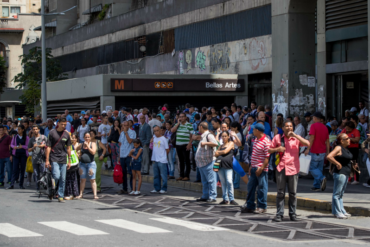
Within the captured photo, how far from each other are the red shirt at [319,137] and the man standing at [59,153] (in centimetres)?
557

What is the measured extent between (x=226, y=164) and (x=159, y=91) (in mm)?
15599

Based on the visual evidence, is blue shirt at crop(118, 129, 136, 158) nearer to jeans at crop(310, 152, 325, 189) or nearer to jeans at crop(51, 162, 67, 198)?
jeans at crop(51, 162, 67, 198)

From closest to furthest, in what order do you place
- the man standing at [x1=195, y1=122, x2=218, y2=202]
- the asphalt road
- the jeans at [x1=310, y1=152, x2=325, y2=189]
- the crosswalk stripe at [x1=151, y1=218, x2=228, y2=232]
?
the asphalt road < the crosswalk stripe at [x1=151, y1=218, x2=228, y2=232] < the man standing at [x1=195, y1=122, x2=218, y2=202] < the jeans at [x1=310, y1=152, x2=325, y2=189]

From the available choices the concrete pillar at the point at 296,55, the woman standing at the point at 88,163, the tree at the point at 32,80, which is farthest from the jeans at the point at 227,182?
the tree at the point at 32,80

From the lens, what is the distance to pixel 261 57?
2944 cm

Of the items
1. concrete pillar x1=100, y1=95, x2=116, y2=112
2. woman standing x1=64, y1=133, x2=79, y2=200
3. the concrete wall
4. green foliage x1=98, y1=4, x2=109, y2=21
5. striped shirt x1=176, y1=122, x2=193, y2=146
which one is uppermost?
green foliage x1=98, y1=4, x2=109, y2=21

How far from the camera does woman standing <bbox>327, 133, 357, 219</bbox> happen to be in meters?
10.4

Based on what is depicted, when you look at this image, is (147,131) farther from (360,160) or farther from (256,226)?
(256,226)

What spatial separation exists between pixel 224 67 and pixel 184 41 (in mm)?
5250

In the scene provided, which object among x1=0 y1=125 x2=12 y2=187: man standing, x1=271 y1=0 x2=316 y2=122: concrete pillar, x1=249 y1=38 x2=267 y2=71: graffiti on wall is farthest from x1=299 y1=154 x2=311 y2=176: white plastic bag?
x1=249 y1=38 x2=267 y2=71: graffiti on wall

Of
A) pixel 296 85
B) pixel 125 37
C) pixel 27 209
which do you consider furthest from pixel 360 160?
pixel 125 37

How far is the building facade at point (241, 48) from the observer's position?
17828 millimetres

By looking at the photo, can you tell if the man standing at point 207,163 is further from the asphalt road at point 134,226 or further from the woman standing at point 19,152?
the woman standing at point 19,152

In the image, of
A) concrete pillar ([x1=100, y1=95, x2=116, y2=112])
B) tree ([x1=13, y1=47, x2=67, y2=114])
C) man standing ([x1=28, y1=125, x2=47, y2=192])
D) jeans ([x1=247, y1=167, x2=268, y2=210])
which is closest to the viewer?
jeans ([x1=247, y1=167, x2=268, y2=210])
